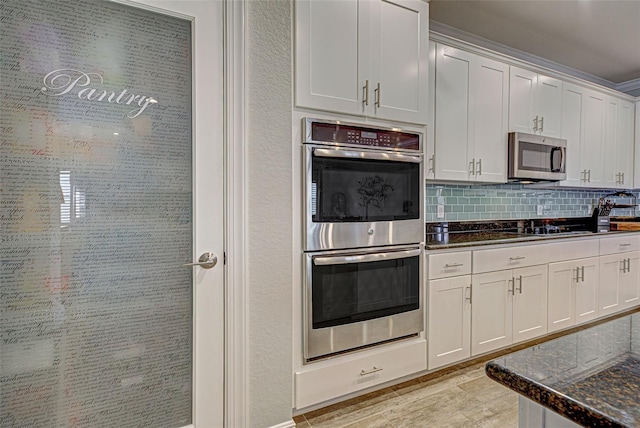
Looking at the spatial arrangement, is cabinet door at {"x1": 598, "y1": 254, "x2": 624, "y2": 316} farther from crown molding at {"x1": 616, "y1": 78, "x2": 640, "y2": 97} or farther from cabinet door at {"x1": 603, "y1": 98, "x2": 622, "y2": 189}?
crown molding at {"x1": 616, "y1": 78, "x2": 640, "y2": 97}

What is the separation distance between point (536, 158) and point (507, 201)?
644mm

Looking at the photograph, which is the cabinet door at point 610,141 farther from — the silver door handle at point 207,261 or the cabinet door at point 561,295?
the silver door handle at point 207,261

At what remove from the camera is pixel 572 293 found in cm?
311

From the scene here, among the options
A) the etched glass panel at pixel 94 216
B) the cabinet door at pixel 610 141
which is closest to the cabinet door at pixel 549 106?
the cabinet door at pixel 610 141

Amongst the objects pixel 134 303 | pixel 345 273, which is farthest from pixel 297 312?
pixel 134 303

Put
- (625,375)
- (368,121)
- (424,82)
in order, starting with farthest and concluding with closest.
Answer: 1. (424,82)
2. (368,121)
3. (625,375)

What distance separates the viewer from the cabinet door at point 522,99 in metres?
3.02

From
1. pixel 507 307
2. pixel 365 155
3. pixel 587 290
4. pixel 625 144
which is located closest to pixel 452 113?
pixel 365 155

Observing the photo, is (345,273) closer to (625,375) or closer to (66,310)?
(66,310)

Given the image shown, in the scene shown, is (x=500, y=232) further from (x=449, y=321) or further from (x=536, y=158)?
(x=449, y=321)

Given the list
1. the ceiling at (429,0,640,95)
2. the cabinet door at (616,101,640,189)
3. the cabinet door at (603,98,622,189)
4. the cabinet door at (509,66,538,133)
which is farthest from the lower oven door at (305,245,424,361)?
the cabinet door at (616,101,640,189)

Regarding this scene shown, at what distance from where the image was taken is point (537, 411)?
562 mm

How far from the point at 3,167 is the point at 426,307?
2265 mm

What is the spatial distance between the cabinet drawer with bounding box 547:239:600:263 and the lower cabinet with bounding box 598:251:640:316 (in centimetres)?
20
